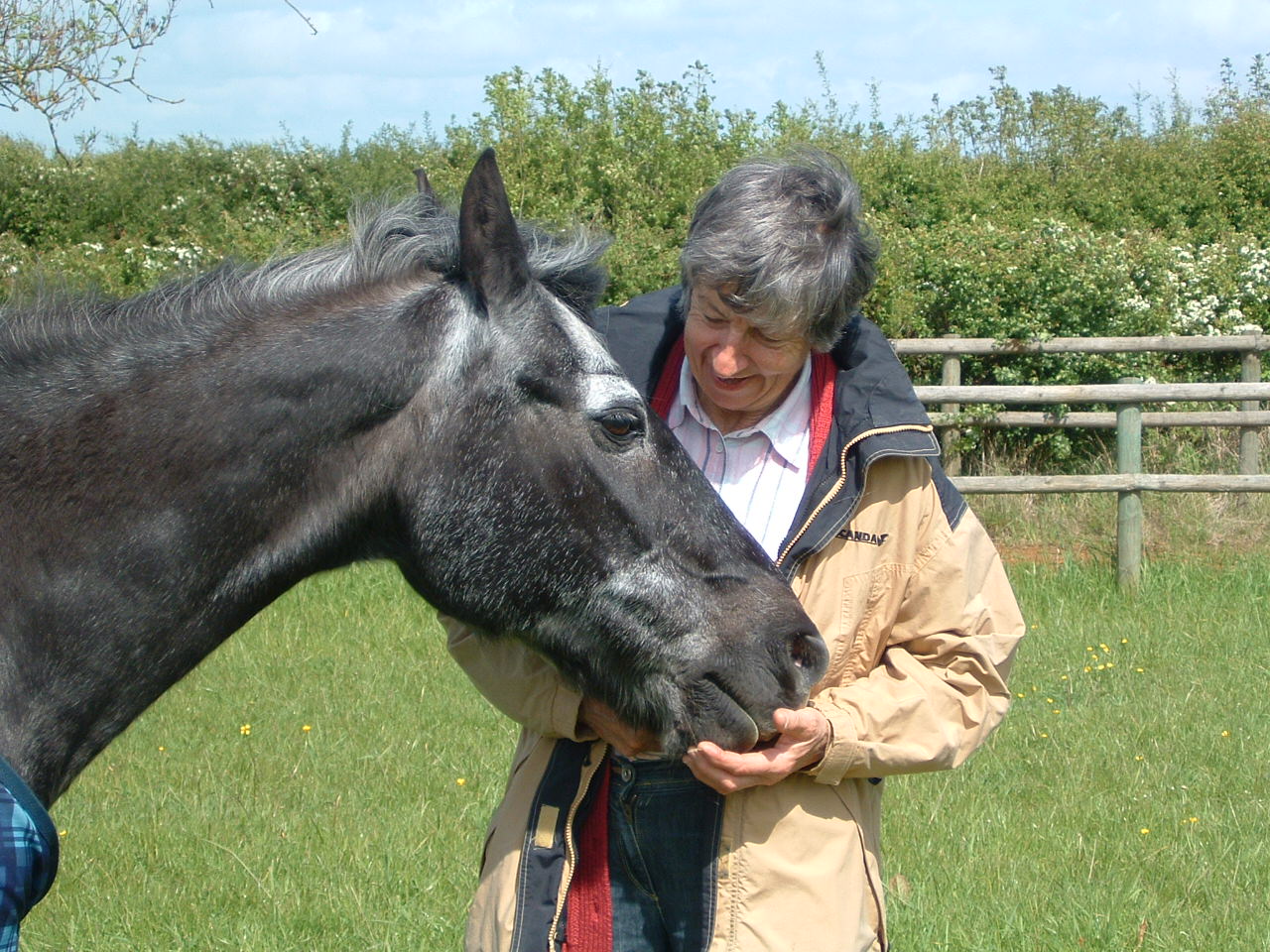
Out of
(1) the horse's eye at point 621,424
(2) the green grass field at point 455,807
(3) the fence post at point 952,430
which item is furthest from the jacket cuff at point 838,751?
(3) the fence post at point 952,430

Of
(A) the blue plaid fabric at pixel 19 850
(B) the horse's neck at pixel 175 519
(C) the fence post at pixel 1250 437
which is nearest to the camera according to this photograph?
(A) the blue plaid fabric at pixel 19 850

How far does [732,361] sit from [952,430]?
27.0 ft

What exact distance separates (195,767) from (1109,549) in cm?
655

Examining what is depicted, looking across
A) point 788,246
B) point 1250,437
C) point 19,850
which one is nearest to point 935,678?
point 788,246

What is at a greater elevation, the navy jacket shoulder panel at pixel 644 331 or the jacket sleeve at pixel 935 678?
the navy jacket shoulder panel at pixel 644 331

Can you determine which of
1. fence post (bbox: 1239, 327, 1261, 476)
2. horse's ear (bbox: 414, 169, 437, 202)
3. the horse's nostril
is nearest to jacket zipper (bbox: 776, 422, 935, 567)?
the horse's nostril

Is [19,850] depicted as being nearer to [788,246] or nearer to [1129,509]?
[788,246]

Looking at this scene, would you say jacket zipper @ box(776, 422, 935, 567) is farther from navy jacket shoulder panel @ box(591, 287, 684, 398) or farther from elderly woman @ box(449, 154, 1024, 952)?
navy jacket shoulder panel @ box(591, 287, 684, 398)

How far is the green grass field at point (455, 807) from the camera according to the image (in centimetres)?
412

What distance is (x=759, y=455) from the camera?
2.71 m

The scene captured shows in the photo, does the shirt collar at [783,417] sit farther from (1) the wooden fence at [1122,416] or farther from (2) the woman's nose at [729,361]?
(1) the wooden fence at [1122,416]

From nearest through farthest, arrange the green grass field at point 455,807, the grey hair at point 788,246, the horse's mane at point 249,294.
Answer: the horse's mane at point 249,294 < the grey hair at point 788,246 < the green grass field at point 455,807

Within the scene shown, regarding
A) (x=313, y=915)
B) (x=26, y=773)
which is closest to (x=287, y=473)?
(x=26, y=773)

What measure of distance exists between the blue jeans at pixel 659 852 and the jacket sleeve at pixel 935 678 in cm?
26
